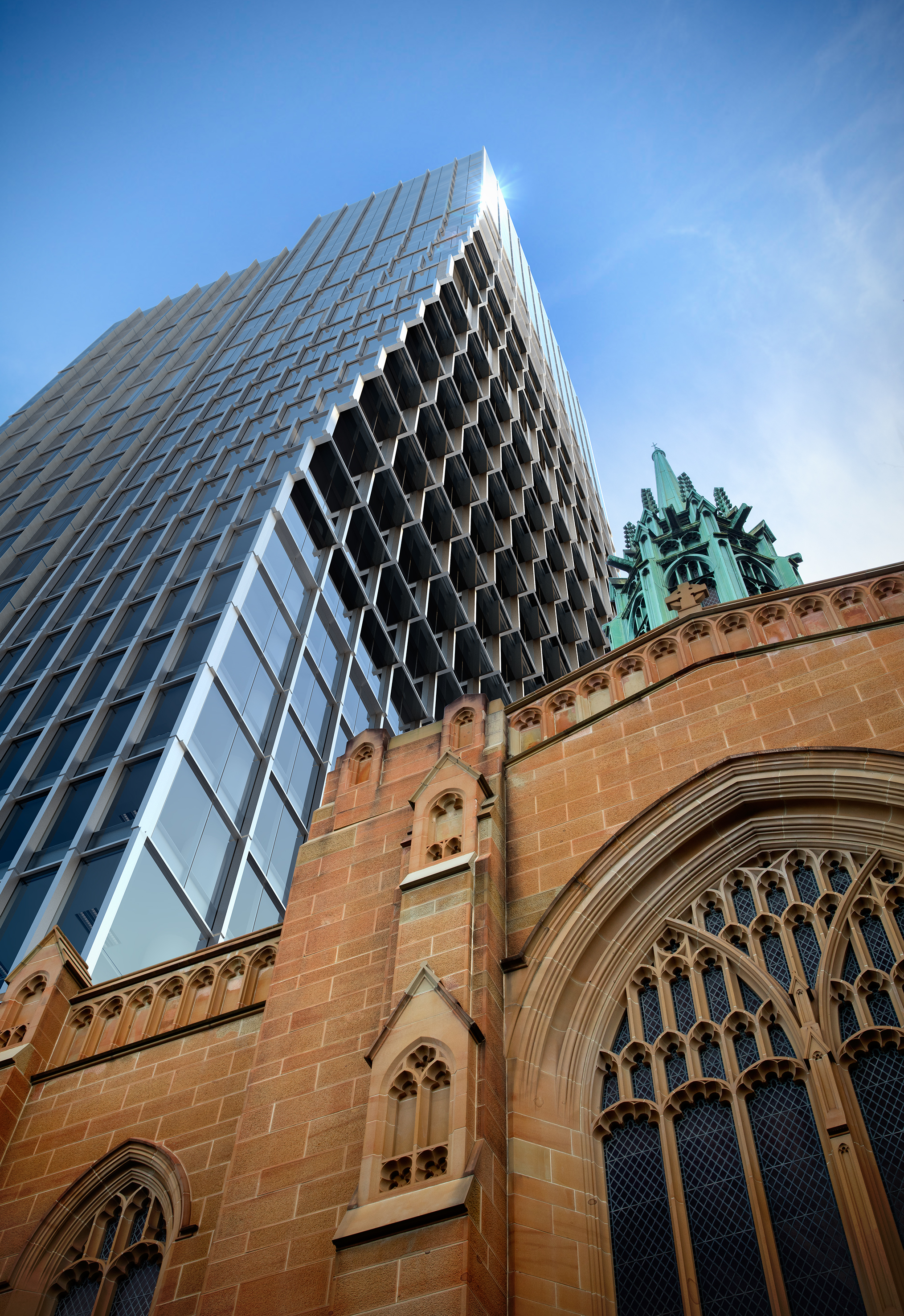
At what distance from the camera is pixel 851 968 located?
31.7 feet

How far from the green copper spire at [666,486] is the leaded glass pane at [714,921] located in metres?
23.0

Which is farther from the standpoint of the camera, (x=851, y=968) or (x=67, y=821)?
(x=67, y=821)

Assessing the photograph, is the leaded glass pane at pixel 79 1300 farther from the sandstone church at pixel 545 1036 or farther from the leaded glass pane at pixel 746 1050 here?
the leaded glass pane at pixel 746 1050

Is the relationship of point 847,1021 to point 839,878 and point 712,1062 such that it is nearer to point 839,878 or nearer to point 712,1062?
point 712,1062

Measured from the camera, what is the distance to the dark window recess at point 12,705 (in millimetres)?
27781

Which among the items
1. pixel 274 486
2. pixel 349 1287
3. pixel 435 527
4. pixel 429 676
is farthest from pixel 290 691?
pixel 349 1287

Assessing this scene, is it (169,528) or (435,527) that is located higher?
(435,527)

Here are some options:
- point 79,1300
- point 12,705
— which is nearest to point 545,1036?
point 79,1300

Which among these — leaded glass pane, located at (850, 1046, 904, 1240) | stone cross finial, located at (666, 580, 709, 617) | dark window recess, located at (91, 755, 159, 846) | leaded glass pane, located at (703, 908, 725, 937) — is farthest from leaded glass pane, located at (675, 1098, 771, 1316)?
dark window recess, located at (91, 755, 159, 846)

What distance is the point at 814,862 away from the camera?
10633 millimetres

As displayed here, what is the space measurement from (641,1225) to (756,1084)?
1347mm

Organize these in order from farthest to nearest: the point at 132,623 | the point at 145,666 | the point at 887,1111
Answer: the point at 132,623, the point at 145,666, the point at 887,1111

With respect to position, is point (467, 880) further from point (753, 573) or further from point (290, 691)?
point (753, 573)

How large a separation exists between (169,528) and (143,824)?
13.8 meters
